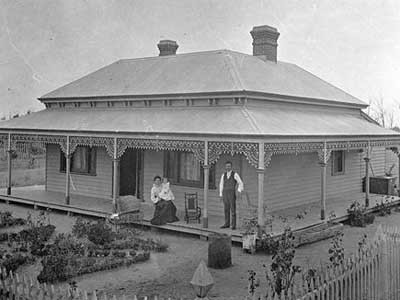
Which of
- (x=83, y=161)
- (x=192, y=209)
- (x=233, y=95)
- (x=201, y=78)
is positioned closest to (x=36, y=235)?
(x=192, y=209)

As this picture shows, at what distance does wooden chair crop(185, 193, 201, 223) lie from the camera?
15.7 meters

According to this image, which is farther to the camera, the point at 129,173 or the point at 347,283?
the point at 129,173

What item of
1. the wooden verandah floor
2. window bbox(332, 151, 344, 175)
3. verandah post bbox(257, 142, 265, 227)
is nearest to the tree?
the wooden verandah floor

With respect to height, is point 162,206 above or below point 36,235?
above

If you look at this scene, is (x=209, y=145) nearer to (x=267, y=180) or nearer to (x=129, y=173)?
(x=267, y=180)

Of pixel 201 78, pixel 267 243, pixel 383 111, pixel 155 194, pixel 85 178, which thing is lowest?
pixel 267 243

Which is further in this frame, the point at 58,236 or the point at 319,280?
the point at 58,236

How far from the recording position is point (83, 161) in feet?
69.8

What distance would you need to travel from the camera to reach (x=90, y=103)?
2220 centimetres

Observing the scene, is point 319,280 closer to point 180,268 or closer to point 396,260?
point 396,260

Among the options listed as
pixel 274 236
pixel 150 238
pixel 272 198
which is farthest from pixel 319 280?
pixel 272 198

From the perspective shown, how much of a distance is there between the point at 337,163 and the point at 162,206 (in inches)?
397

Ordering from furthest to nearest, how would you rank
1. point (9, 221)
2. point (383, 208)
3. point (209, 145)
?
point (383, 208)
point (9, 221)
point (209, 145)

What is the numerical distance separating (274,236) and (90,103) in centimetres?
1241
